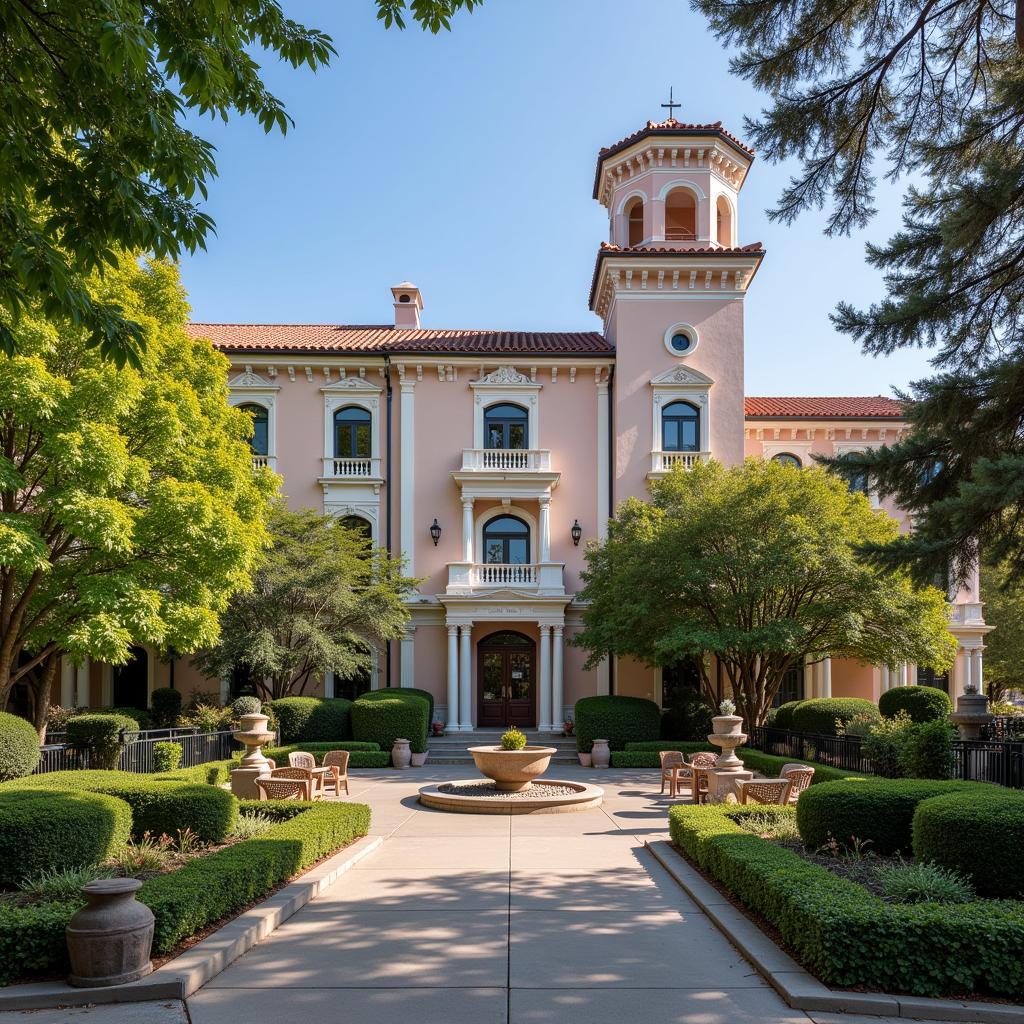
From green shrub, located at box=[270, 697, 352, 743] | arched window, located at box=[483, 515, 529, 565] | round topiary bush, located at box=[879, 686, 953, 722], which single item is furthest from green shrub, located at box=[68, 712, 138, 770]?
round topiary bush, located at box=[879, 686, 953, 722]

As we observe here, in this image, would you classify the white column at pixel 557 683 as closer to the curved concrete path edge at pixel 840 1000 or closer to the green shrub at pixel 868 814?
the green shrub at pixel 868 814

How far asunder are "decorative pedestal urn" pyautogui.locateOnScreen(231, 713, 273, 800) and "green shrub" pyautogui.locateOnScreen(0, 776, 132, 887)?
4905 mm

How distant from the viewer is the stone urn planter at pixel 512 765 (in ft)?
52.5

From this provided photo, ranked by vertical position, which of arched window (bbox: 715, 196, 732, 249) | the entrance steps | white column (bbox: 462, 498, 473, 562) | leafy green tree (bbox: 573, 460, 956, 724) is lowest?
the entrance steps

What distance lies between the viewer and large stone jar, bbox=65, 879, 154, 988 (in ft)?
20.5

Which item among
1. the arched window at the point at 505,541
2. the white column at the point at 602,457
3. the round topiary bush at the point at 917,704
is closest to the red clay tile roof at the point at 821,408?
the white column at the point at 602,457

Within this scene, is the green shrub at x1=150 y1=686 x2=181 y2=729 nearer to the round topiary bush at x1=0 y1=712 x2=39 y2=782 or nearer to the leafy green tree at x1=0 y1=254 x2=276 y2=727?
the leafy green tree at x1=0 y1=254 x2=276 y2=727

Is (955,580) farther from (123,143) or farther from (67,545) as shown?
(67,545)

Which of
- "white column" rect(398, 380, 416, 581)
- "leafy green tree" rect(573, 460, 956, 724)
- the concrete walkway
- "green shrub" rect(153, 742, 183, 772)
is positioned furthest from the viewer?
"white column" rect(398, 380, 416, 581)

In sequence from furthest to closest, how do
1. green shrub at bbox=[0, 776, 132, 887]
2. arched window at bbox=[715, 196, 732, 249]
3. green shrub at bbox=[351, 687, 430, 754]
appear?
1. arched window at bbox=[715, 196, 732, 249]
2. green shrub at bbox=[351, 687, 430, 754]
3. green shrub at bbox=[0, 776, 132, 887]

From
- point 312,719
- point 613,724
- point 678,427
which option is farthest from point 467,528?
point 613,724

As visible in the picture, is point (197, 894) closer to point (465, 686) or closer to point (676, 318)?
point (465, 686)

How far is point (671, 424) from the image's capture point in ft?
96.0

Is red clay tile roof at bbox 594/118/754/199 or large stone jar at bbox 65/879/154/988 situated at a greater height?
red clay tile roof at bbox 594/118/754/199
